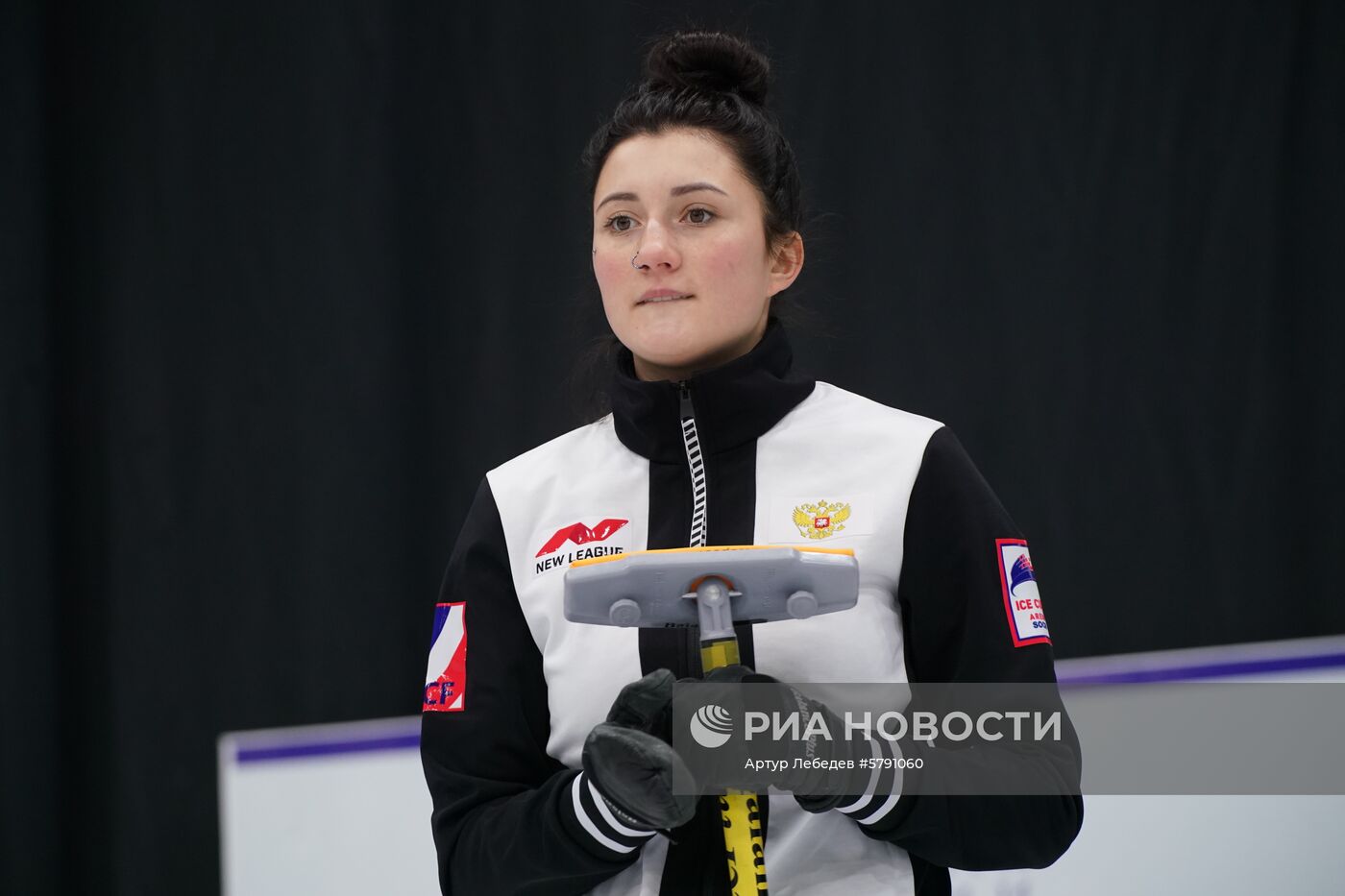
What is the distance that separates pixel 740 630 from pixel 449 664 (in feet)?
0.92

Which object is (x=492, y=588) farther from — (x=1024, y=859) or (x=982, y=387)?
(x=982, y=387)

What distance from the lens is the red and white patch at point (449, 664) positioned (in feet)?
3.81

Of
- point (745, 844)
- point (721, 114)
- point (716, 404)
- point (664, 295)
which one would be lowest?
point (745, 844)

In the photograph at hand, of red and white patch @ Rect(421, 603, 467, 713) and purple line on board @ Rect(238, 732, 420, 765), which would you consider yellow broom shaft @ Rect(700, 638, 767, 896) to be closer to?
red and white patch @ Rect(421, 603, 467, 713)

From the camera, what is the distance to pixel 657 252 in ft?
3.74

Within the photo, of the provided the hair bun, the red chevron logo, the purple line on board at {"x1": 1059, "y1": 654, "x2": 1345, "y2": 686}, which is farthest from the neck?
the purple line on board at {"x1": 1059, "y1": 654, "x2": 1345, "y2": 686}

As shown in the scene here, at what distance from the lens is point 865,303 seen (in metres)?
2.21

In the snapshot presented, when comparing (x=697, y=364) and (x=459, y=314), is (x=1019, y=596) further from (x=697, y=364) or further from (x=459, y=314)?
(x=459, y=314)

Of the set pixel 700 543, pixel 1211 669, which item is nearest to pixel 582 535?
pixel 700 543

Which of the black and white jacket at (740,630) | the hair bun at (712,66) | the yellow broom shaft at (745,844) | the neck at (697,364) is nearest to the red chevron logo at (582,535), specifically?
the black and white jacket at (740,630)

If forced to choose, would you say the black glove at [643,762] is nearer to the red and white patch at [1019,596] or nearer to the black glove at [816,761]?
the black glove at [816,761]

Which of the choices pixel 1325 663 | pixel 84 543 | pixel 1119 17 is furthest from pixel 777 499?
pixel 1119 17

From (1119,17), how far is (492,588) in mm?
1745

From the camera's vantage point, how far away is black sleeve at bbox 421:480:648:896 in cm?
104
